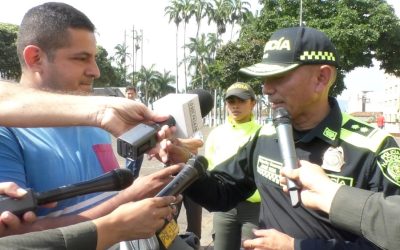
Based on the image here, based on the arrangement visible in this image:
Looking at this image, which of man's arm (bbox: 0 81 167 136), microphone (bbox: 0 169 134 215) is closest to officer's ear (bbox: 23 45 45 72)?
man's arm (bbox: 0 81 167 136)

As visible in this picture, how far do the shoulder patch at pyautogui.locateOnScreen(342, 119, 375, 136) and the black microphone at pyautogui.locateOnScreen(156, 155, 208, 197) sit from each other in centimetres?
79

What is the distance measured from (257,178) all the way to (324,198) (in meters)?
0.88

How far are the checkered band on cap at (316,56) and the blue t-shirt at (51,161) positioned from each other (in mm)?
1117

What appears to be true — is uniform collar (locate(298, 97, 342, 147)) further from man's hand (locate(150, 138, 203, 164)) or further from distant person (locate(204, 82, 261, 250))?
distant person (locate(204, 82, 261, 250))

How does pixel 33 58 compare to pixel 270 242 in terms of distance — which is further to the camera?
pixel 33 58

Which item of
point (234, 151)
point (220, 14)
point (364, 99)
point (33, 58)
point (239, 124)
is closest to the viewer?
point (33, 58)

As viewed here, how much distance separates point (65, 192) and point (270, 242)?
878mm

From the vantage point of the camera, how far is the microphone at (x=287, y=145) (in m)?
1.78

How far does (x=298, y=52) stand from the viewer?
8.00 ft

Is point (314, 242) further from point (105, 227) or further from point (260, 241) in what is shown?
point (105, 227)

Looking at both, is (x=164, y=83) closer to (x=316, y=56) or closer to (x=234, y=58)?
(x=234, y=58)

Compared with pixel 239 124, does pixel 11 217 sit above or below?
above

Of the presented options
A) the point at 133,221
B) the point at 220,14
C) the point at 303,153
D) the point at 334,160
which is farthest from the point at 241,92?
the point at 220,14

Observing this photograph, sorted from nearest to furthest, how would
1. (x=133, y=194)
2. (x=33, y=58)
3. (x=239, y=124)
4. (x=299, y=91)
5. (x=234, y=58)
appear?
(x=133, y=194) → (x=33, y=58) → (x=299, y=91) → (x=239, y=124) → (x=234, y=58)
